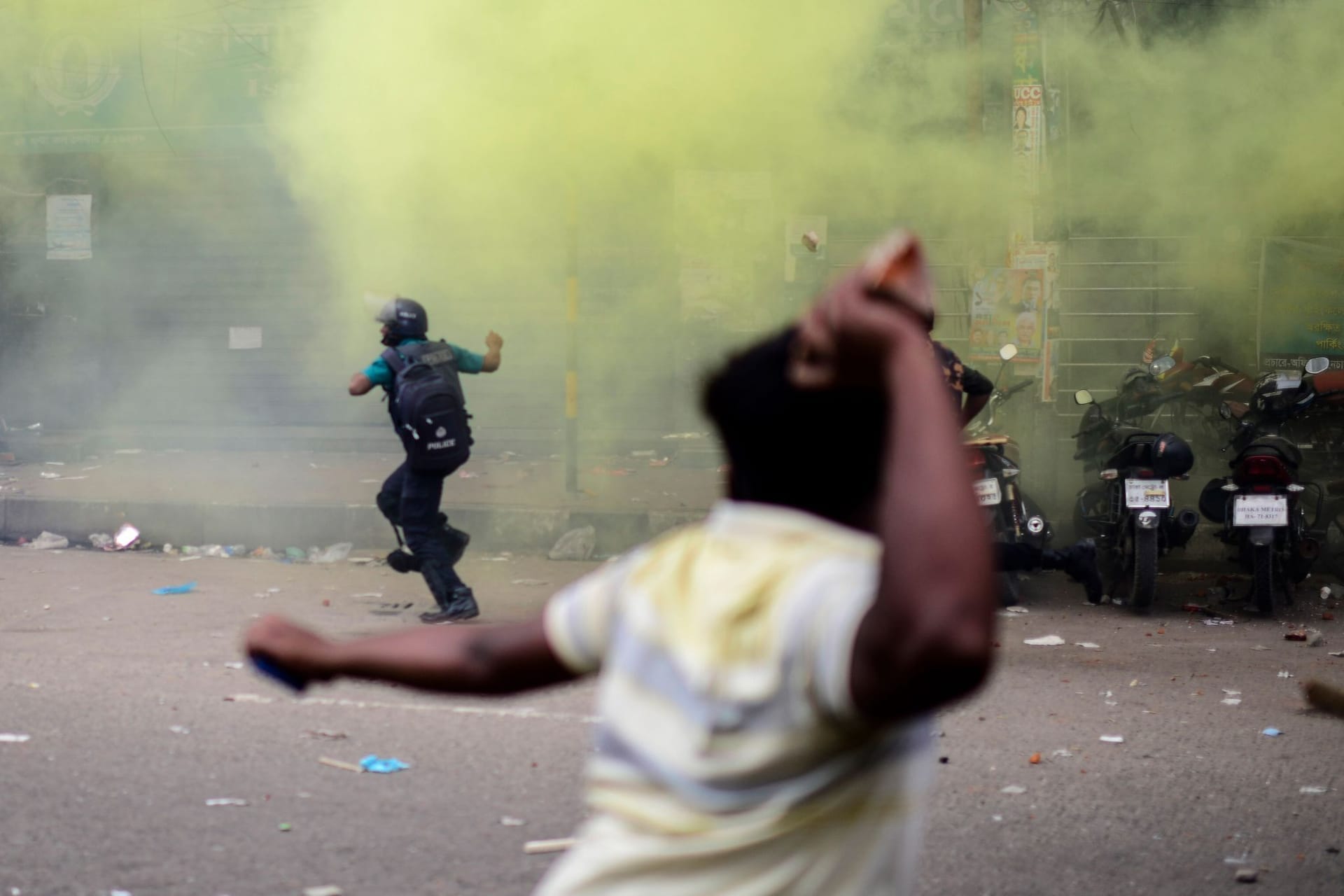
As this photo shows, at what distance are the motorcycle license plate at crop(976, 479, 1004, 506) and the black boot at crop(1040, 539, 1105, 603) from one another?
0.31m

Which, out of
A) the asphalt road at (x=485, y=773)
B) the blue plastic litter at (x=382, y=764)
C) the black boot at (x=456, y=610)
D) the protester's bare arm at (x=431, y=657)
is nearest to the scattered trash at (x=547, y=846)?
the asphalt road at (x=485, y=773)

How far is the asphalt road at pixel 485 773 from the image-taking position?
10.7ft

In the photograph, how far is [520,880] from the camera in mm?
3180

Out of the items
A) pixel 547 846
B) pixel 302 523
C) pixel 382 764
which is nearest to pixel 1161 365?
pixel 302 523

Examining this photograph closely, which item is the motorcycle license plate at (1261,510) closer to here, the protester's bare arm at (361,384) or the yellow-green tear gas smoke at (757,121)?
the yellow-green tear gas smoke at (757,121)

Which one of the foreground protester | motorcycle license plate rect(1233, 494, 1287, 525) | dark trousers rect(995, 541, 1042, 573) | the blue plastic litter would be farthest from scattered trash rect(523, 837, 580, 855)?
motorcycle license plate rect(1233, 494, 1287, 525)

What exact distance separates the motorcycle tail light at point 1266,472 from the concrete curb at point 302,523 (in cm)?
292

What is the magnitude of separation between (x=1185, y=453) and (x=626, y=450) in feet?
17.3

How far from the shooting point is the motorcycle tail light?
6.30 metres

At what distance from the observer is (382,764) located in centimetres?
403

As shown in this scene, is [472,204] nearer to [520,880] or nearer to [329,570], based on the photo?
[329,570]

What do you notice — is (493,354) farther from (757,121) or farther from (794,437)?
(794,437)

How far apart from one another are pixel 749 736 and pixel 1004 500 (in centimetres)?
560

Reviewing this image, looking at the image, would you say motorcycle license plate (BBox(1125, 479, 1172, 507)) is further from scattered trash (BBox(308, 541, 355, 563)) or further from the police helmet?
scattered trash (BBox(308, 541, 355, 563))
